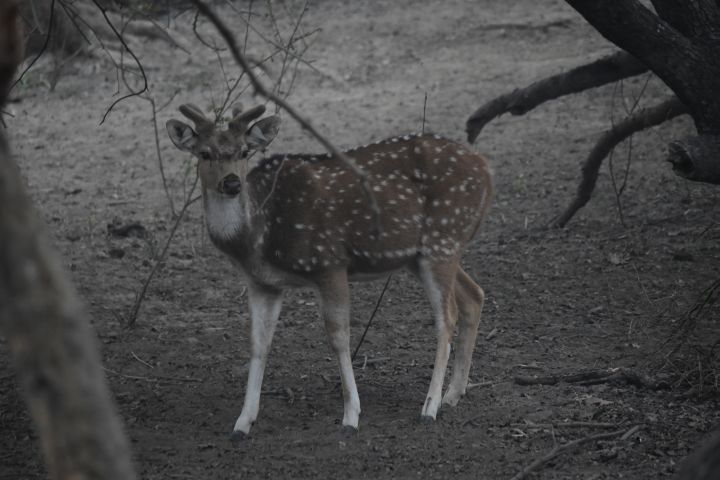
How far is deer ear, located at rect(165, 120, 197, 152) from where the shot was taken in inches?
237

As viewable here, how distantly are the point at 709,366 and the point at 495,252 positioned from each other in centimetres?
321

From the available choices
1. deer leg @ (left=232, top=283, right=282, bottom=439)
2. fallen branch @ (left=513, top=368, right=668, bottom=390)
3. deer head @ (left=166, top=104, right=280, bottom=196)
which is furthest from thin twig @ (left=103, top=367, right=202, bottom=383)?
fallen branch @ (left=513, top=368, right=668, bottom=390)

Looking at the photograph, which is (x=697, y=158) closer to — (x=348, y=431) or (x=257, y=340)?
(x=348, y=431)

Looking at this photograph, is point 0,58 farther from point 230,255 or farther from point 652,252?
point 652,252

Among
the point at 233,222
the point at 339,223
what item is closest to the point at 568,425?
the point at 339,223

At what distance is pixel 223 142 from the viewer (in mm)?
5984

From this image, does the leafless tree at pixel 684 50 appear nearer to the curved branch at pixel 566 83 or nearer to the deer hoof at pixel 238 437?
the curved branch at pixel 566 83

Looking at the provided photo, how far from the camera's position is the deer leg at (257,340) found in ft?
19.6

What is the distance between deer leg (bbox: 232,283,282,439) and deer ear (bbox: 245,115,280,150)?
85 cm

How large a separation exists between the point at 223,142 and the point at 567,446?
2526 mm

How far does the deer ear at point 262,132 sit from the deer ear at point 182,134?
314 mm

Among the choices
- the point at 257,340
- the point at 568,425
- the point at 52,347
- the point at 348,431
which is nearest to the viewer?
the point at 52,347

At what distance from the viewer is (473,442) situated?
5.63m

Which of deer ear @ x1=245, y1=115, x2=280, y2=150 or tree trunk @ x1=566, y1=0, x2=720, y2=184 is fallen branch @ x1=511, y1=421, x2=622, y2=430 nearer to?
tree trunk @ x1=566, y1=0, x2=720, y2=184
